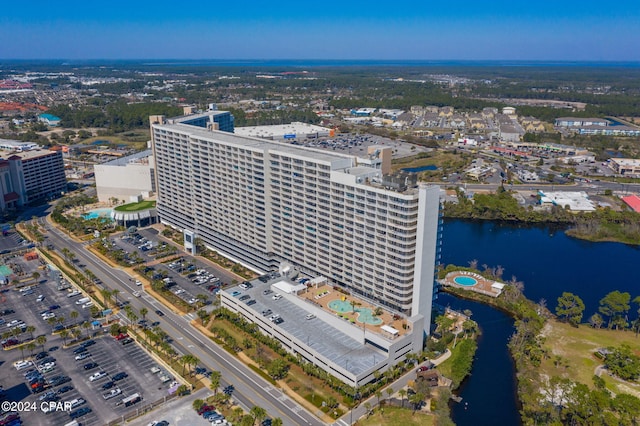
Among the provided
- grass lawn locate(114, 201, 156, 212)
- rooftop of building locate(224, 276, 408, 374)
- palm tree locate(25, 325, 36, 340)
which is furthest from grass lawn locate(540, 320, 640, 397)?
grass lawn locate(114, 201, 156, 212)

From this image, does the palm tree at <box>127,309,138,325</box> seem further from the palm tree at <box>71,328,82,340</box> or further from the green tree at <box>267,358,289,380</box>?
the green tree at <box>267,358,289,380</box>

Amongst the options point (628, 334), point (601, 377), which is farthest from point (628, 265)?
point (601, 377)

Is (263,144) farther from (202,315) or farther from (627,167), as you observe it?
(627,167)

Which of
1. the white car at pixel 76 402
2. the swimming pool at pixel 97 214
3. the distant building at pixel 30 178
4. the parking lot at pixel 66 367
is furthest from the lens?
the distant building at pixel 30 178

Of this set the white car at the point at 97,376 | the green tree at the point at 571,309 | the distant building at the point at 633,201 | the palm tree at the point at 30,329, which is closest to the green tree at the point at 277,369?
the white car at the point at 97,376

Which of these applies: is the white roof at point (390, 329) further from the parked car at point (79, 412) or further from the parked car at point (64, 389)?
the parked car at point (64, 389)

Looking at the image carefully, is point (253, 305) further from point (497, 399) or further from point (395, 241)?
point (497, 399)
